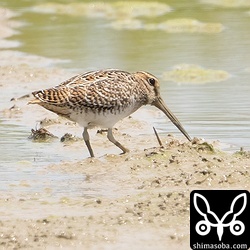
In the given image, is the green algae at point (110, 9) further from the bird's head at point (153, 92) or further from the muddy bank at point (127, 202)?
the muddy bank at point (127, 202)

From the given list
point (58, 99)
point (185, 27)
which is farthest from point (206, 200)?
point (185, 27)

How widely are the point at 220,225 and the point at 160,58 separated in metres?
9.03

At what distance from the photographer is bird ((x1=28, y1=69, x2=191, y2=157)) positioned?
11.0m

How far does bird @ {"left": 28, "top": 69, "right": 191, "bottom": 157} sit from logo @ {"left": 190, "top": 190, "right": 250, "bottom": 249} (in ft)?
9.64

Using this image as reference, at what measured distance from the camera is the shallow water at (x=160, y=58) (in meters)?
11.8

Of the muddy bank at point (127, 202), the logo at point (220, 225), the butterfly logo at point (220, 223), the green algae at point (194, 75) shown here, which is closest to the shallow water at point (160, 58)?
the green algae at point (194, 75)

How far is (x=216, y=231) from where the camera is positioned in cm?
774

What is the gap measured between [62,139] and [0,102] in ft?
8.24

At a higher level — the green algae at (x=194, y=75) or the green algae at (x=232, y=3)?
the green algae at (x=194, y=75)

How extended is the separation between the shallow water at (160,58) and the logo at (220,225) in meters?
2.43

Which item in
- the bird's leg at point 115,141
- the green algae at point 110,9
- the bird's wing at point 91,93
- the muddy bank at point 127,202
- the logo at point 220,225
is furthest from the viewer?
the green algae at point 110,9

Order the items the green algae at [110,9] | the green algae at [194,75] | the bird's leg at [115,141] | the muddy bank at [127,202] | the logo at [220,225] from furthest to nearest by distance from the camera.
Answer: the green algae at [110,9]
the green algae at [194,75]
the bird's leg at [115,141]
the muddy bank at [127,202]
the logo at [220,225]

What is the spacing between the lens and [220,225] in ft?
25.4

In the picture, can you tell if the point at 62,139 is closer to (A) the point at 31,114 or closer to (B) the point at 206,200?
(A) the point at 31,114
